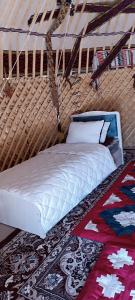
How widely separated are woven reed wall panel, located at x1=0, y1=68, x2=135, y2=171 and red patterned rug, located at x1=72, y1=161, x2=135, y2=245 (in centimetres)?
130

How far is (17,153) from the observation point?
136 inches

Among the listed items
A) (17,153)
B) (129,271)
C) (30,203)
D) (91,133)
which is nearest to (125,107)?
(91,133)

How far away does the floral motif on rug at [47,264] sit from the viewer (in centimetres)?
163

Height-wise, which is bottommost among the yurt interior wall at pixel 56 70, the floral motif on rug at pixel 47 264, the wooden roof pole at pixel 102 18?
the floral motif on rug at pixel 47 264

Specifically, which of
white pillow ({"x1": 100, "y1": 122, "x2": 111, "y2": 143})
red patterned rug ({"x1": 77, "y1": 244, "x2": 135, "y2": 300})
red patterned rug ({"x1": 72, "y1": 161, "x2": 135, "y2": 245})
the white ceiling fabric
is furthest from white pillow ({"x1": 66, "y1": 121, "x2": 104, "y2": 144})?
red patterned rug ({"x1": 77, "y1": 244, "x2": 135, "y2": 300})

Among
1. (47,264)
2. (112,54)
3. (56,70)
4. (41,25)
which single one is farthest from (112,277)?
(112,54)

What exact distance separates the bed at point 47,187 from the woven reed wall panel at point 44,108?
540 millimetres

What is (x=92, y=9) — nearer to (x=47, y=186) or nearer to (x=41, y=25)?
(x=41, y=25)

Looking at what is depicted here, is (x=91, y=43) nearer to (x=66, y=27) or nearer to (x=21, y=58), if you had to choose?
(x=66, y=27)

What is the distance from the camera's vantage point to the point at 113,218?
229 centimetres

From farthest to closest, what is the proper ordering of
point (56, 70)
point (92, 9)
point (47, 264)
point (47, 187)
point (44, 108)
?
point (44, 108) → point (56, 70) → point (92, 9) → point (47, 187) → point (47, 264)

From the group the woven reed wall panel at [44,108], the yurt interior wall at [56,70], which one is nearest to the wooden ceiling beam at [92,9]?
the yurt interior wall at [56,70]

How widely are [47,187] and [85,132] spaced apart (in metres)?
1.41

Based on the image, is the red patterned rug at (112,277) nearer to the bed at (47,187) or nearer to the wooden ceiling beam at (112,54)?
the bed at (47,187)
